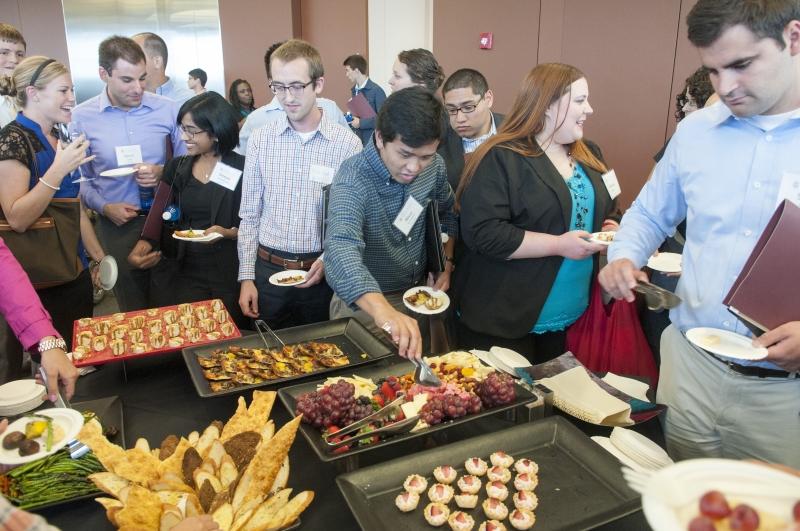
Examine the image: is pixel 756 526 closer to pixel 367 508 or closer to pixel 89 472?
pixel 367 508

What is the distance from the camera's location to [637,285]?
4.72ft

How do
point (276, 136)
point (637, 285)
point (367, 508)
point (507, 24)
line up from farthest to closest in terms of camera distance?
point (507, 24)
point (276, 136)
point (637, 285)
point (367, 508)

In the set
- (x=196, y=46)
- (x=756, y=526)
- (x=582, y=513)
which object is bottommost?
(x=582, y=513)

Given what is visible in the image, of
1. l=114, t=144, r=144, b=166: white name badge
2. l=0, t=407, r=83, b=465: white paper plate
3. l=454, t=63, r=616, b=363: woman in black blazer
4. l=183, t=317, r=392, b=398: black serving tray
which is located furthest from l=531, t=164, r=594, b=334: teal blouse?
l=114, t=144, r=144, b=166: white name badge

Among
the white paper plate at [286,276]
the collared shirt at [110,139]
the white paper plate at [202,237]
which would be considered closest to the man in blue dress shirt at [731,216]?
the white paper plate at [286,276]

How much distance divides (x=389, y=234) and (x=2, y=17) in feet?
23.4

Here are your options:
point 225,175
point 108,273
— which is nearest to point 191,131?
point 225,175

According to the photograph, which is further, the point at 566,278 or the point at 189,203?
the point at 189,203

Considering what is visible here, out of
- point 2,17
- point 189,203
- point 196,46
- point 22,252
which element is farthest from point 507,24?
point 2,17

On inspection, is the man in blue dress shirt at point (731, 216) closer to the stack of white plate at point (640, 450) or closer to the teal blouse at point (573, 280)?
the stack of white plate at point (640, 450)

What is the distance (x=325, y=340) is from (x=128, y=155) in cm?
187

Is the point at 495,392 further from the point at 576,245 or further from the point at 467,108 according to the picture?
the point at 467,108

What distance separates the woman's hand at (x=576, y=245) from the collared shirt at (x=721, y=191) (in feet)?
1.35

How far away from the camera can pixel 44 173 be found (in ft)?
7.80
